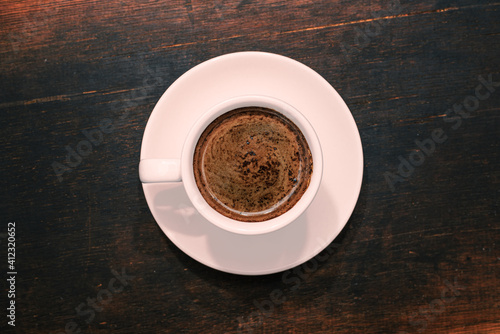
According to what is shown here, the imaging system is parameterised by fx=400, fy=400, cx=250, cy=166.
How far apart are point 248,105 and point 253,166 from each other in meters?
0.16

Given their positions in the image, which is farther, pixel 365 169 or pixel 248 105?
pixel 365 169

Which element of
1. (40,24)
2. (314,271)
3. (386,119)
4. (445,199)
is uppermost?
(40,24)

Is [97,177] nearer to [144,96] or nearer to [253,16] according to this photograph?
[144,96]

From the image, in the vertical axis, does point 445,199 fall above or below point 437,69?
below

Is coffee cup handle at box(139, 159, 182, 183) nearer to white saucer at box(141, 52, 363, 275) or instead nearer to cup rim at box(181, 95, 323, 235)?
cup rim at box(181, 95, 323, 235)

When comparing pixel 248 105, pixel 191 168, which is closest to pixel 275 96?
pixel 248 105

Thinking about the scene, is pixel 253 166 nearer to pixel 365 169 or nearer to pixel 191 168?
pixel 191 168

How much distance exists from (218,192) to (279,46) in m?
0.47

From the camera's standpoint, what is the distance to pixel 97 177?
1157mm

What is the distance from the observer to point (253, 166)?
0.97m

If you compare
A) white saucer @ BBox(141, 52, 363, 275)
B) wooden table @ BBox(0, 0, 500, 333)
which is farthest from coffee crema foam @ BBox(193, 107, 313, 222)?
wooden table @ BBox(0, 0, 500, 333)

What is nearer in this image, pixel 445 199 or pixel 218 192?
pixel 218 192

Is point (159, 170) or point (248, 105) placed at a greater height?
point (248, 105)

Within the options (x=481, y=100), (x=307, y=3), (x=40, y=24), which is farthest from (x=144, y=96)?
(x=481, y=100)
